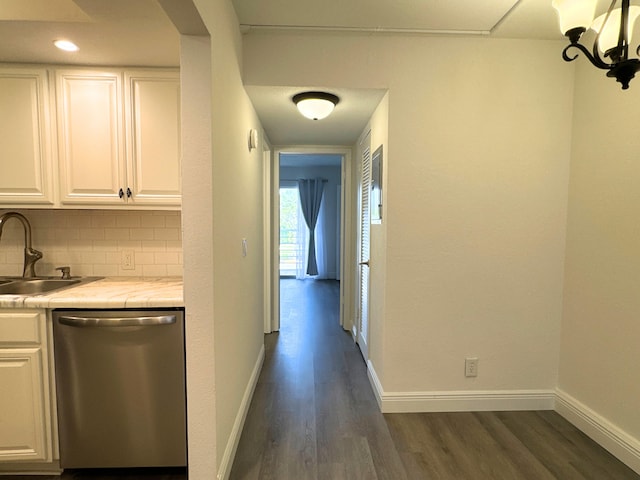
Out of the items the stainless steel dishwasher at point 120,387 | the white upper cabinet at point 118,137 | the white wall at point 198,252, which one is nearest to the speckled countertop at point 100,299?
the stainless steel dishwasher at point 120,387

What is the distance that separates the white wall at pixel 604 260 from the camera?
176cm

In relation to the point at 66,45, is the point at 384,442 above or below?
below

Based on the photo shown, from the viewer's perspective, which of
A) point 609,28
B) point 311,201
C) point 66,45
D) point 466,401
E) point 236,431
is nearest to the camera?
point 609,28

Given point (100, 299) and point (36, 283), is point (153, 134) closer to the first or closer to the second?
point (100, 299)

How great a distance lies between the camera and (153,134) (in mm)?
1908

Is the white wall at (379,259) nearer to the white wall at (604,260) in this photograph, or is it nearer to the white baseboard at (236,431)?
the white baseboard at (236,431)

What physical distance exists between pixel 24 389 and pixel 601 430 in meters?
3.04

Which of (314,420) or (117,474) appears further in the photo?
(314,420)

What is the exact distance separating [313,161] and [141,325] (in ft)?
18.3

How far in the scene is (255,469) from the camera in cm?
172

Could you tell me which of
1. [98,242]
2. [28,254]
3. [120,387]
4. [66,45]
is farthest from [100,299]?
[66,45]

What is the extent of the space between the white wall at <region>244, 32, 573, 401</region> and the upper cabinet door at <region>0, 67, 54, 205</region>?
118 cm

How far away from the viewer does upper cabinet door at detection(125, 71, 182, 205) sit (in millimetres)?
1891

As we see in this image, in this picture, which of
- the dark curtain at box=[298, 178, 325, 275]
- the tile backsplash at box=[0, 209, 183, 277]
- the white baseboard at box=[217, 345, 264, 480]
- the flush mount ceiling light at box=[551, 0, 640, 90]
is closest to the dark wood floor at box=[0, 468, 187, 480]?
the white baseboard at box=[217, 345, 264, 480]
